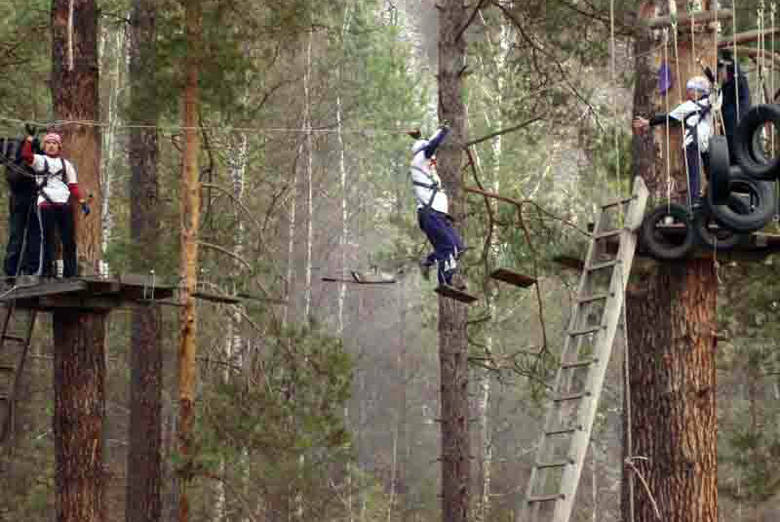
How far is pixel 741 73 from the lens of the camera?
9805 mm

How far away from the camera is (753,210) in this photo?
30.9ft

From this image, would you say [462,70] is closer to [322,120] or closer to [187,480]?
[187,480]

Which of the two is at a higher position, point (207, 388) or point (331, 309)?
point (331, 309)

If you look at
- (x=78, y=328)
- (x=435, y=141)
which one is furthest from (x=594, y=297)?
(x=78, y=328)

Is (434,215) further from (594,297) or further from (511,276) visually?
(594,297)

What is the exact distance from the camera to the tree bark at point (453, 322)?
14281 millimetres

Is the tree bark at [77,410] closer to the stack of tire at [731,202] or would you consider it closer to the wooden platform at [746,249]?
the wooden platform at [746,249]

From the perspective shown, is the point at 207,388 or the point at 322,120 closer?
the point at 207,388

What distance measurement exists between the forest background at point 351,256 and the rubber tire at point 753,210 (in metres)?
1.66

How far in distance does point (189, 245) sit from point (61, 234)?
213 cm

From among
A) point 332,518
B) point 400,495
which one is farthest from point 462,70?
point 400,495

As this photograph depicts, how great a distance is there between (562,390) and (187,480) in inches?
230

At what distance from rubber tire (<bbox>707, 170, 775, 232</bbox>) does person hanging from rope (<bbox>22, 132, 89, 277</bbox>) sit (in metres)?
5.60

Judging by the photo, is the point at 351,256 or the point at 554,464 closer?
the point at 554,464
